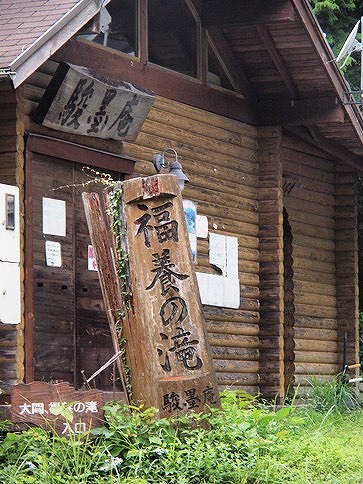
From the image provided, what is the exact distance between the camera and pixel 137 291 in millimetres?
9281

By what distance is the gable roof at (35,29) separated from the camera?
414 inches

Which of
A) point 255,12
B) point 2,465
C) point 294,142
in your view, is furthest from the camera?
point 294,142

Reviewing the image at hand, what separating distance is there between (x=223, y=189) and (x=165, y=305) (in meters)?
6.54

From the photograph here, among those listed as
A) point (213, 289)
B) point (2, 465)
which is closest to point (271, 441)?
point (2, 465)

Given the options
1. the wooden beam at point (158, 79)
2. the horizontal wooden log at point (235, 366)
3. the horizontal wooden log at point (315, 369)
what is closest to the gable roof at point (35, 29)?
the wooden beam at point (158, 79)

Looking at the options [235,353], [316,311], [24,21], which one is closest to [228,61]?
[235,353]

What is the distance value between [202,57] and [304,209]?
384 cm

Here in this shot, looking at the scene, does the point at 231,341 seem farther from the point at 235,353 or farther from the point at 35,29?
the point at 35,29

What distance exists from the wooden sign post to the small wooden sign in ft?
1.66

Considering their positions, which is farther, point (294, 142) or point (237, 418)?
point (294, 142)

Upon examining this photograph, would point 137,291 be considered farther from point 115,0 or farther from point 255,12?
point 255,12

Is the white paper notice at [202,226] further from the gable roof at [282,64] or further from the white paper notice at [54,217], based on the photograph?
the white paper notice at [54,217]

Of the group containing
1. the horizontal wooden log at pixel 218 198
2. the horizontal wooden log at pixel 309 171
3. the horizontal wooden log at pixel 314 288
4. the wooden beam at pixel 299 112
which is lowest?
the horizontal wooden log at pixel 314 288

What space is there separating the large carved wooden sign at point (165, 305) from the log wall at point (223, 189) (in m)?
4.27
